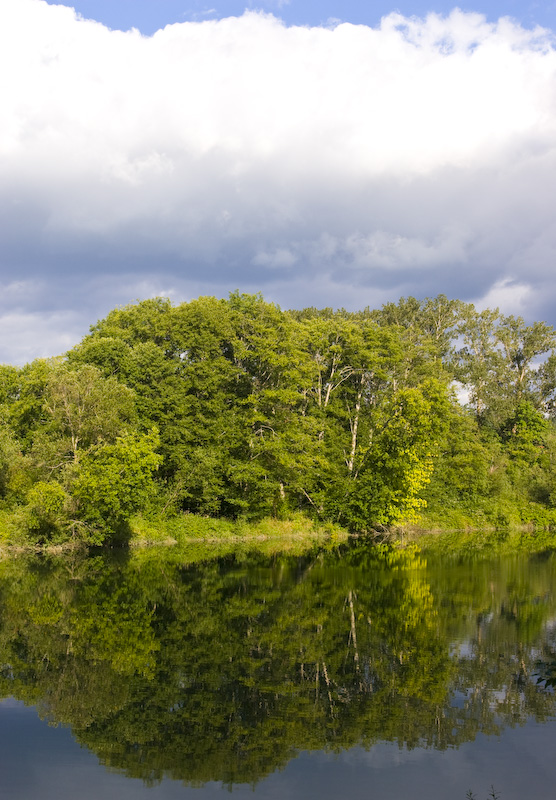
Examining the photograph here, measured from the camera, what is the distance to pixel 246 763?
437 inches

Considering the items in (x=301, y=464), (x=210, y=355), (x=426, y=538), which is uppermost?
(x=210, y=355)

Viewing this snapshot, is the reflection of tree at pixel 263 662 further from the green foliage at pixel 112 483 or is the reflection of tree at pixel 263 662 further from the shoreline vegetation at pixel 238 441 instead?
the shoreline vegetation at pixel 238 441

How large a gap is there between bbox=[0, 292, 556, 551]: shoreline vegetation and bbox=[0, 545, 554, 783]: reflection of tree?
37.9ft

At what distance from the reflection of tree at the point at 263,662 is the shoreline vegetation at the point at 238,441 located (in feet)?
37.9

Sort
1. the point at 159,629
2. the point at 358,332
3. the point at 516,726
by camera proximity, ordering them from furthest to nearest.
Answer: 1. the point at 358,332
2. the point at 159,629
3. the point at 516,726

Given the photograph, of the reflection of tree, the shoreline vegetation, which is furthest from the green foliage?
the reflection of tree

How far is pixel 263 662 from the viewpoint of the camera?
1694 centimetres

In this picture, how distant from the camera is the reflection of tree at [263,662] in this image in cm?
1216

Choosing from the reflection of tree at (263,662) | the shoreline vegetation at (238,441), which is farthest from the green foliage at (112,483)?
the reflection of tree at (263,662)

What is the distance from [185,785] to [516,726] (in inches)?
256

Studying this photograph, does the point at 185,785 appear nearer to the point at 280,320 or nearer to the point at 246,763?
the point at 246,763

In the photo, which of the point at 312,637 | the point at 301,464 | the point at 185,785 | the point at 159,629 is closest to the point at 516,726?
the point at 185,785

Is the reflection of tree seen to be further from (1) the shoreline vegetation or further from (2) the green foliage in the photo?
(1) the shoreline vegetation

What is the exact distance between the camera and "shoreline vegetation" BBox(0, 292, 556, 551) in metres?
41.5
